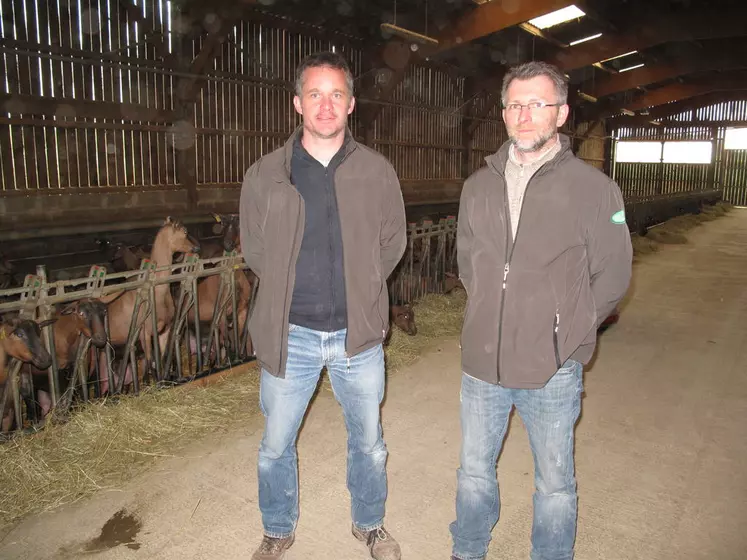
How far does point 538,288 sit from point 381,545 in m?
1.30

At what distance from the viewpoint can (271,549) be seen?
253 centimetres

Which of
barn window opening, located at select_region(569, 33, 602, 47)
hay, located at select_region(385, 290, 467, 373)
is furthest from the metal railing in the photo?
barn window opening, located at select_region(569, 33, 602, 47)

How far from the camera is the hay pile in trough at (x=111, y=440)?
3145 millimetres

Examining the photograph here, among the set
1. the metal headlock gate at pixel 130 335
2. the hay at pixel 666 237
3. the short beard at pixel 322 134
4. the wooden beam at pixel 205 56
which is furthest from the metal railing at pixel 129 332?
the hay at pixel 666 237

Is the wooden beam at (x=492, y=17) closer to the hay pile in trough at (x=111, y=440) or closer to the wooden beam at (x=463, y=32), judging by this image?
the wooden beam at (x=463, y=32)

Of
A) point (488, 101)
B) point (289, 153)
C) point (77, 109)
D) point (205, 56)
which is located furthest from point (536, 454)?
point (488, 101)

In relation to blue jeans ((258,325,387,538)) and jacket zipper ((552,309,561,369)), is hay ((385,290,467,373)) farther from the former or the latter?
jacket zipper ((552,309,561,369))

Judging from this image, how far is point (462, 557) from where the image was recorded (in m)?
2.33

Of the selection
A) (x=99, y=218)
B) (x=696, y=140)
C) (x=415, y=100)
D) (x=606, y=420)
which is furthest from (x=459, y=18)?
(x=696, y=140)

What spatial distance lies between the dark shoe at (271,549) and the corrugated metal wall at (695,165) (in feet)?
92.2

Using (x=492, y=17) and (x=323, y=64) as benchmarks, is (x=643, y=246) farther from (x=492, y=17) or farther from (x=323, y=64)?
(x=323, y=64)

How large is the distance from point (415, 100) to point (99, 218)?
8.86m

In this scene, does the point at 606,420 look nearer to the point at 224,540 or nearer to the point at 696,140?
the point at 224,540

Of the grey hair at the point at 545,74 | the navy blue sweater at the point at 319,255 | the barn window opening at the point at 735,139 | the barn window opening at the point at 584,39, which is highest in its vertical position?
the barn window opening at the point at 584,39
